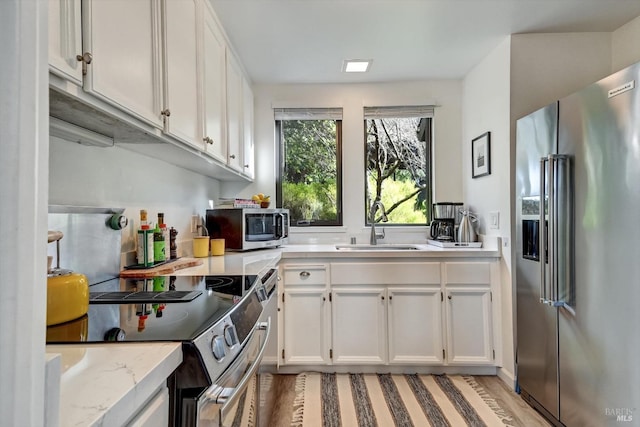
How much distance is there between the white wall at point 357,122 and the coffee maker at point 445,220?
17 cm

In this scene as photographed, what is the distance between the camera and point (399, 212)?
125 inches

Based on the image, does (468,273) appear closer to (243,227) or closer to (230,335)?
(243,227)

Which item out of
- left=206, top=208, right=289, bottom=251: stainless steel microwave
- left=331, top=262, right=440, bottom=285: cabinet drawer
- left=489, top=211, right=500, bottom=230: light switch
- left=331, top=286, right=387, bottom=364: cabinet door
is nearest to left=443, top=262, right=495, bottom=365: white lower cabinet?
left=331, top=262, right=440, bottom=285: cabinet drawer

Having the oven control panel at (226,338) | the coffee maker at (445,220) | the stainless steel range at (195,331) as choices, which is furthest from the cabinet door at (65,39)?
the coffee maker at (445,220)

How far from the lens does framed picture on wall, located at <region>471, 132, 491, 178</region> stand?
8.43ft

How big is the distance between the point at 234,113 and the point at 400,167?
159 cm

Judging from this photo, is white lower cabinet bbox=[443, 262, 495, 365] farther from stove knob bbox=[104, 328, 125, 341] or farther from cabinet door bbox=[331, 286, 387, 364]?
stove knob bbox=[104, 328, 125, 341]

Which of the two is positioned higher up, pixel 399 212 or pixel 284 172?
pixel 284 172

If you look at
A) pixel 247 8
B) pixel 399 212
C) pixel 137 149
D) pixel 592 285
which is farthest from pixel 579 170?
pixel 137 149

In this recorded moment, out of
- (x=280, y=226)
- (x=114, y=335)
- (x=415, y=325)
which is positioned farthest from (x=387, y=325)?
(x=114, y=335)

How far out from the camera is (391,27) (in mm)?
2178

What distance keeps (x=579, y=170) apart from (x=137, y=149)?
2103 millimetres

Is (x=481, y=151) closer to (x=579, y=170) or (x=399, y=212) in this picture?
(x=399, y=212)

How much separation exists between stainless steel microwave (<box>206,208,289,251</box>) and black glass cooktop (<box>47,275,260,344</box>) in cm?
95
